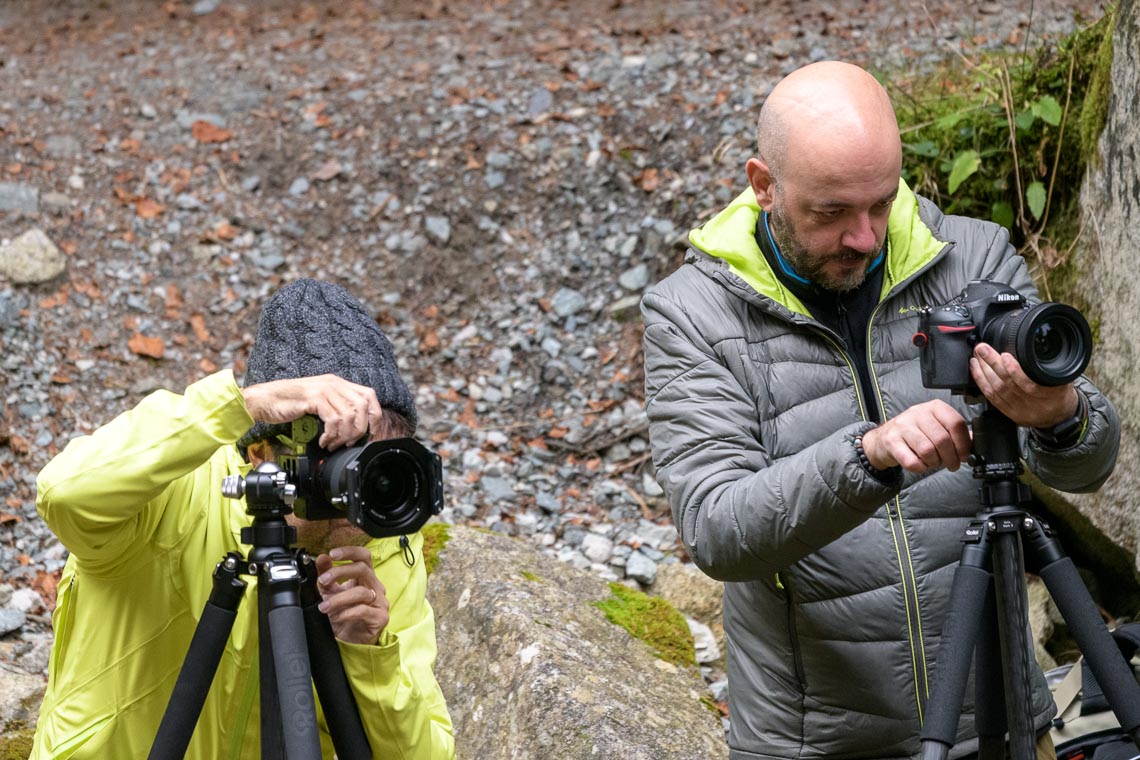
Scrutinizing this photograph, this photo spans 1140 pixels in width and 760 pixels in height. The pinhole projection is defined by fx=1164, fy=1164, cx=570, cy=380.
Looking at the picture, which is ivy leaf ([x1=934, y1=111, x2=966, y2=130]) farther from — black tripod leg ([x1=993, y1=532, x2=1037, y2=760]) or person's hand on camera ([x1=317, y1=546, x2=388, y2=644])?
person's hand on camera ([x1=317, y1=546, x2=388, y2=644])

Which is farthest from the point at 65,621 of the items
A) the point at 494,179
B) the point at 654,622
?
the point at 494,179

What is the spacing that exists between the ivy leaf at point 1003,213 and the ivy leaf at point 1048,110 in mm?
343

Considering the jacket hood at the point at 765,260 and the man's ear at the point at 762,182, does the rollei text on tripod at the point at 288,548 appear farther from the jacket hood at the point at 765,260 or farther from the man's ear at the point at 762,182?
the man's ear at the point at 762,182

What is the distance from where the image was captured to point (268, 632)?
214cm

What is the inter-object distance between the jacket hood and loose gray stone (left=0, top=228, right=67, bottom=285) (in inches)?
185

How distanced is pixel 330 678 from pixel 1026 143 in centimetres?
352

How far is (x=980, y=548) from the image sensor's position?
2.13 m

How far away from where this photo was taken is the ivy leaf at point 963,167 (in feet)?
14.4

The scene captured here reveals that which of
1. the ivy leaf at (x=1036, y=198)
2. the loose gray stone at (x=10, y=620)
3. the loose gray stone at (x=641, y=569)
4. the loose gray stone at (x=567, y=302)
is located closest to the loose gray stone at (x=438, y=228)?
the loose gray stone at (x=567, y=302)

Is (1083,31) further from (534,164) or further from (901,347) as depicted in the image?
(534,164)

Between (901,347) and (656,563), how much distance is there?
2509 millimetres

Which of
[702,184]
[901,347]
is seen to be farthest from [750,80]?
[901,347]

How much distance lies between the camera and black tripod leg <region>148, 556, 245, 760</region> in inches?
84.3

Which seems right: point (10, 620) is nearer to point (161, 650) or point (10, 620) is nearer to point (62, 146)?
point (161, 650)
